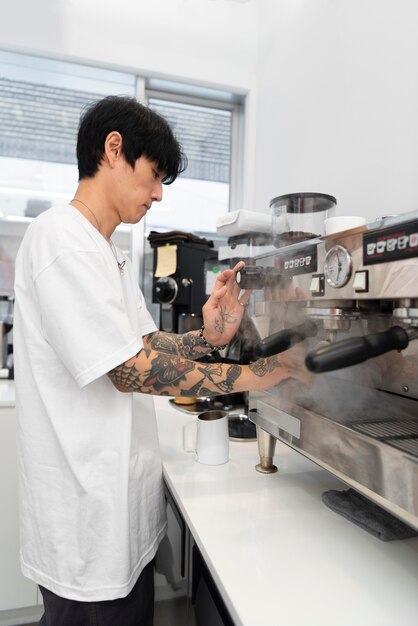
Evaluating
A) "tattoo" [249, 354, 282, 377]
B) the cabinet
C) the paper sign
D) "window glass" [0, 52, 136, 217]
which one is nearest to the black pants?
"tattoo" [249, 354, 282, 377]

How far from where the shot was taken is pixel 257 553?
0.67 meters

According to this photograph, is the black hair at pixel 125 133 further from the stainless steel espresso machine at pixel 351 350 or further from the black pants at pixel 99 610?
the black pants at pixel 99 610

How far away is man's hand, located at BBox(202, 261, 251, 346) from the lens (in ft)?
3.48

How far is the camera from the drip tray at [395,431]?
0.60 metres

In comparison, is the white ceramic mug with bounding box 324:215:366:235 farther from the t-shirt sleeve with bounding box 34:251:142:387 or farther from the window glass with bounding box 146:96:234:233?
the window glass with bounding box 146:96:234:233

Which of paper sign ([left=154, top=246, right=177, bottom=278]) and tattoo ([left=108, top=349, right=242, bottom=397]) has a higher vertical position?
paper sign ([left=154, top=246, right=177, bottom=278])

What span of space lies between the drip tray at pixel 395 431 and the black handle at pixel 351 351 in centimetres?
14

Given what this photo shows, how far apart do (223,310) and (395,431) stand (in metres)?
0.53

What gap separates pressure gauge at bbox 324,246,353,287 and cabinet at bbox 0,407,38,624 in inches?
55.7

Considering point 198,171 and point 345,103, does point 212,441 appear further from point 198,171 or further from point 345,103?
point 198,171

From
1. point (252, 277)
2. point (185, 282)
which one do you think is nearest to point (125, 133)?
point (252, 277)

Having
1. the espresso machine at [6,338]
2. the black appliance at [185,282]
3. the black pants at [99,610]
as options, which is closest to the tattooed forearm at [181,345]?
the black pants at [99,610]

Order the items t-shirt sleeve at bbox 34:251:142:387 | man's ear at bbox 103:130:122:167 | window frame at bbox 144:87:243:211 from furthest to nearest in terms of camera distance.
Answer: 1. window frame at bbox 144:87:243:211
2. man's ear at bbox 103:130:122:167
3. t-shirt sleeve at bbox 34:251:142:387

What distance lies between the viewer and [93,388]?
0.84m
